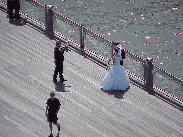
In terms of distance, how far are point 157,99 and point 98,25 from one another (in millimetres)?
14378

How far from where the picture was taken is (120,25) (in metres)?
34.8

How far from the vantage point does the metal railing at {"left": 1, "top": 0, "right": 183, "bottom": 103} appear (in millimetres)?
21625

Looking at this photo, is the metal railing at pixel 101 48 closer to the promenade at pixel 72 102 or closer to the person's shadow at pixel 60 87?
the promenade at pixel 72 102

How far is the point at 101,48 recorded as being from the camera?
25.0 m

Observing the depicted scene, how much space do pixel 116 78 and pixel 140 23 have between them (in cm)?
1504

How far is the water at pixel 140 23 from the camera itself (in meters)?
31.5

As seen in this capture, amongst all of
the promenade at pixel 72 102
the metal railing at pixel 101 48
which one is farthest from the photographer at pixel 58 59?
the metal railing at pixel 101 48

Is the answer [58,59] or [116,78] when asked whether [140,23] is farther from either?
[58,59]

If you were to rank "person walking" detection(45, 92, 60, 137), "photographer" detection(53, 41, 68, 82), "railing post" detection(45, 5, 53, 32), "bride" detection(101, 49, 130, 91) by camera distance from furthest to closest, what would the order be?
"railing post" detection(45, 5, 53, 32) → "bride" detection(101, 49, 130, 91) → "photographer" detection(53, 41, 68, 82) → "person walking" detection(45, 92, 60, 137)

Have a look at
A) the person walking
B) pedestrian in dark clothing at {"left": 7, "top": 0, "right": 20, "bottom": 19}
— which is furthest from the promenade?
pedestrian in dark clothing at {"left": 7, "top": 0, "right": 20, "bottom": 19}

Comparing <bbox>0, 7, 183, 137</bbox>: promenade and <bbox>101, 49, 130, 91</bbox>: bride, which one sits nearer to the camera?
<bbox>0, 7, 183, 137</bbox>: promenade

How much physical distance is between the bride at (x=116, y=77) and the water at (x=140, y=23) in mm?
8690

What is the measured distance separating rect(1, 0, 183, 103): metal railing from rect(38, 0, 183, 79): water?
553 cm

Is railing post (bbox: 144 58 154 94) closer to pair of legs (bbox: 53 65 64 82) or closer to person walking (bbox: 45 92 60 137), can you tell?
pair of legs (bbox: 53 65 64 82)
